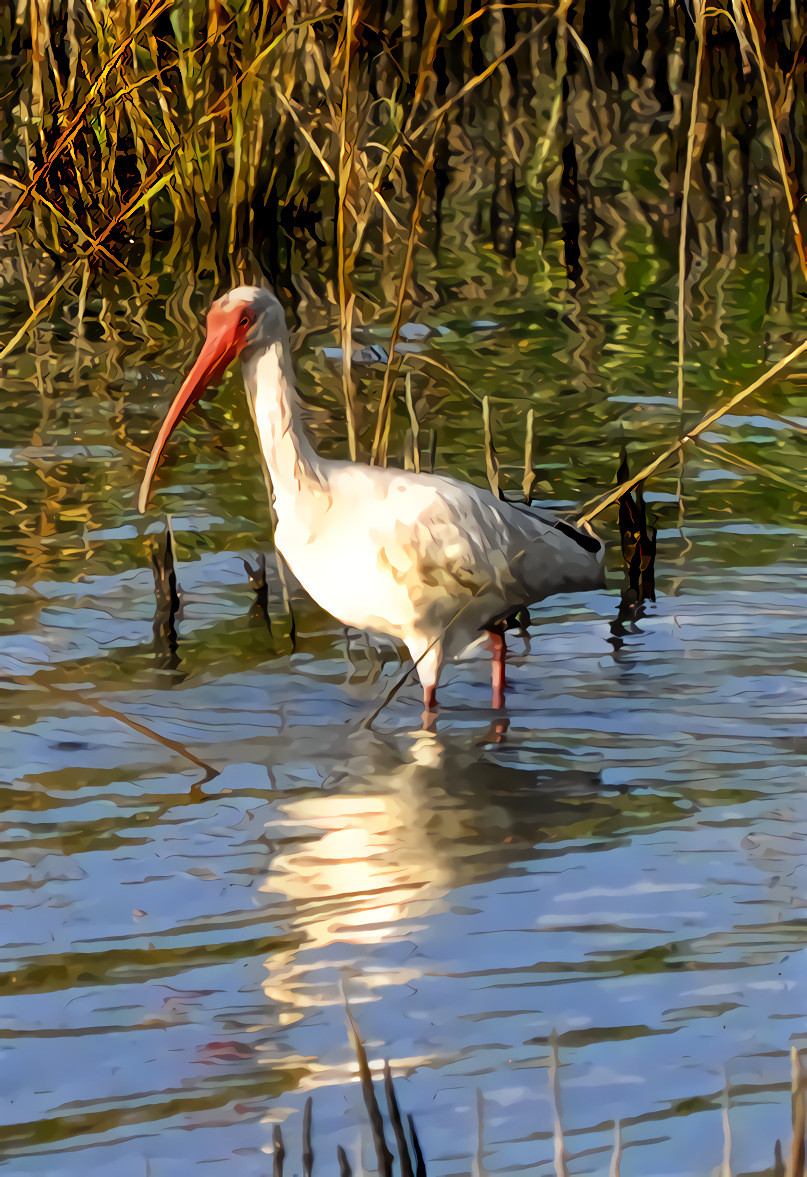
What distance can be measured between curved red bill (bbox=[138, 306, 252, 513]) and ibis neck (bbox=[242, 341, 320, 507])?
0.07 m

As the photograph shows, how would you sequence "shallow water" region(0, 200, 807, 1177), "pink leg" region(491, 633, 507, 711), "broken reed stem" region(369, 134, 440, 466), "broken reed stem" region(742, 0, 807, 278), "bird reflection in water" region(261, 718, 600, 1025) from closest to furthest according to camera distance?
1. "shallow water" region(0, 200, 807, 1177)
2. "bird reflection in water" region(261, 718, 600, 1025)
3. "broken reed stem" region(742, 0, 807, 278)
4. "broken reed stem" region(369, 134, 440, 466)
5. "pink leg" region(491, 633, 507, 711)

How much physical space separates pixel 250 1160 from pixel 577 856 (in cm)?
151

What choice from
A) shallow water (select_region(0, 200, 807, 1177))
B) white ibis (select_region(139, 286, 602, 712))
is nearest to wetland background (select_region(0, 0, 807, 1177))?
shallow water (select_region(0, 200, 807, 1177))

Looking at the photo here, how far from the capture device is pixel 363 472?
17.3 ft

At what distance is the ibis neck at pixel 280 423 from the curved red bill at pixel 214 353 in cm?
7

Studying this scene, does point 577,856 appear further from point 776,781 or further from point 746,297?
point 746,297

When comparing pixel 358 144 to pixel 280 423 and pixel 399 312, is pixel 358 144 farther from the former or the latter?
pixel 280 423

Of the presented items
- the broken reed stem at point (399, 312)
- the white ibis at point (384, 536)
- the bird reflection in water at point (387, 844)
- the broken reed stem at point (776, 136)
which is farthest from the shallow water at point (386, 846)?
the broken reed stem at point (776, 136)

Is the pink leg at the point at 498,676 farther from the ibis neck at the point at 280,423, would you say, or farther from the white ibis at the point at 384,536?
the ibis neck at the point at 280,423

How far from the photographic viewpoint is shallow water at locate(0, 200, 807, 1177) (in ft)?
10.8

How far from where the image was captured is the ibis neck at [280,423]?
17.3 feet

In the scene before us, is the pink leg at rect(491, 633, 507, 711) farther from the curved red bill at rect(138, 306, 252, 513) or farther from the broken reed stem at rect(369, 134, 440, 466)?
the curved red bill at rect(138, 306, 252, 513)

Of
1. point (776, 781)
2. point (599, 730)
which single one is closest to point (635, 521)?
point (599, 730)

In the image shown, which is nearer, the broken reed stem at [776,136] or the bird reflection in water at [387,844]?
the bird reflection in water at [387,844]
